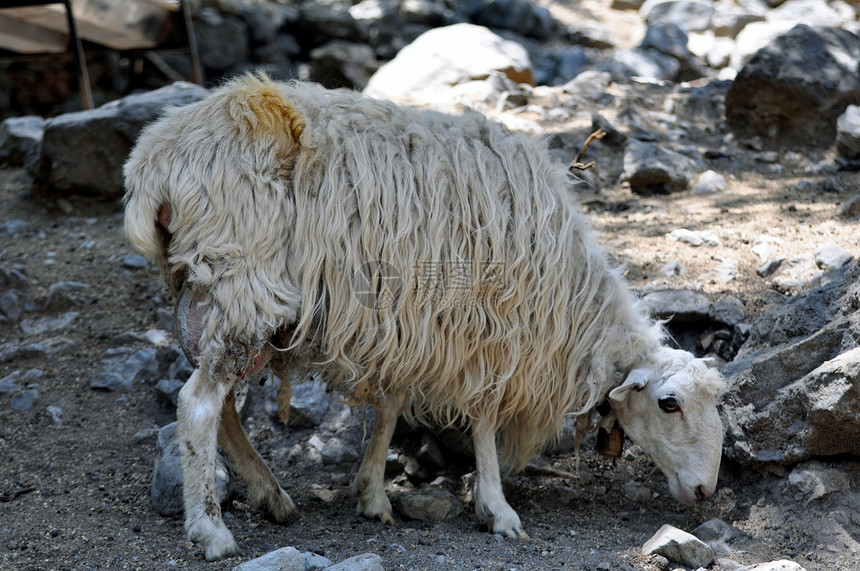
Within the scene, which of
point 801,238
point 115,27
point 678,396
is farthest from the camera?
point 115,27

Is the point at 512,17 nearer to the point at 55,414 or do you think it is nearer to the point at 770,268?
the point at 770,268

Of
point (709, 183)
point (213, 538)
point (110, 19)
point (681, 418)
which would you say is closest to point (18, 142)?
point (110, 19)

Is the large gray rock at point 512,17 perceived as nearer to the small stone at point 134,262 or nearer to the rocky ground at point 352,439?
the rocky ground at point 352,439

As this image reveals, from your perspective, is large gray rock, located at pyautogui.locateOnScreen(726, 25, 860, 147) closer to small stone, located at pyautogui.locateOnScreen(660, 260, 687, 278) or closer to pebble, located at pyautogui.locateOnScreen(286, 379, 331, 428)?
small stone, located at pyautogui.locateOnScreen(660, 260, 687, 278)

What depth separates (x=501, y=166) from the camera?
3.79 meters

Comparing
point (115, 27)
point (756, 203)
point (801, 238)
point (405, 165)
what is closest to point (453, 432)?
point (405, 165)

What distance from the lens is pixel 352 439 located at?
14.7 ft

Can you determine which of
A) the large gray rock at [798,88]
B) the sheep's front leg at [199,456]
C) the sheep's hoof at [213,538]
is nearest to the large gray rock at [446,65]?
the large gray rock at [798,88]

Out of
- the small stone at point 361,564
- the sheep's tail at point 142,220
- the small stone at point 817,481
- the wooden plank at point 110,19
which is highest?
the wooden plank at point 110,19

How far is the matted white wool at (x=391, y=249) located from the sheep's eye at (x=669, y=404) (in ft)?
0.80

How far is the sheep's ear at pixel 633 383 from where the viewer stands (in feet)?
12.3

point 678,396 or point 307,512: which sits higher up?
point 678,396

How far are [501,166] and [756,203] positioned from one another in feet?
9.67

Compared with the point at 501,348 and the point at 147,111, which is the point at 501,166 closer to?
the point at 501,348
